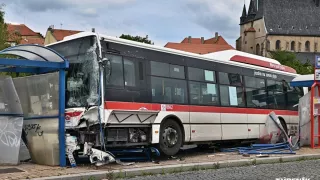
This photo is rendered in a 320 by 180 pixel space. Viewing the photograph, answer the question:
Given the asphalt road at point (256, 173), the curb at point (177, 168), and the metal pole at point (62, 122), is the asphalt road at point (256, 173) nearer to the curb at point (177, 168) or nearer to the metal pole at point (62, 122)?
the curb at point (177, 168)

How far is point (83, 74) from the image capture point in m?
10.5

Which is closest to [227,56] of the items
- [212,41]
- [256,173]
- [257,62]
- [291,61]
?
[257,62]

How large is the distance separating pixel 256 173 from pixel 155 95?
3583mm

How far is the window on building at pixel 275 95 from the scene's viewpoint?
57.5 ft

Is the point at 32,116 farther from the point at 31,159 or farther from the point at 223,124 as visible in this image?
the point at 223,124

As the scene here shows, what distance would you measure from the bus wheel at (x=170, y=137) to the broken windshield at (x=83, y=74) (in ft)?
8.31

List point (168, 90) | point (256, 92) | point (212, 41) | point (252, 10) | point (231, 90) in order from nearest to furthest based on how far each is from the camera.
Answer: point (168, 90) → point (231, 90) → point (256, 92) → point (252, 10) → point (212, 41)

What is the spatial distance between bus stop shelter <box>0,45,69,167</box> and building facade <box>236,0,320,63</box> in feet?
396

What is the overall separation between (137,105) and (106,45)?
67.6 inches

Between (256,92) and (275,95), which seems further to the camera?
(275,95)

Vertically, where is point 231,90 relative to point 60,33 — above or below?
below

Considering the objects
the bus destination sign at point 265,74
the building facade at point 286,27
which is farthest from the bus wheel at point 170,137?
the building facade at point 286,27

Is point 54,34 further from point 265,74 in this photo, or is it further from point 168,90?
point 168,90

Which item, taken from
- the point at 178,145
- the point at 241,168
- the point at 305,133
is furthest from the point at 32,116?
the point at 305,133
